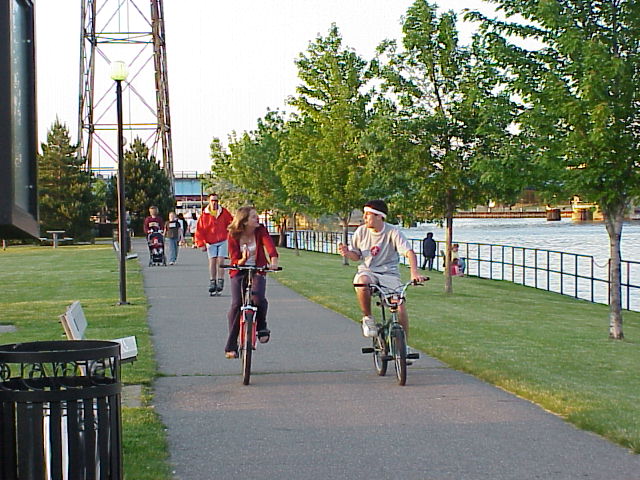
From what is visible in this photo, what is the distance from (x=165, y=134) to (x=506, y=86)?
4912cm

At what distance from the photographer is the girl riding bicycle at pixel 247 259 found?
971cm

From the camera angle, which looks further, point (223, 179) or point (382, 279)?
point (223, 179)

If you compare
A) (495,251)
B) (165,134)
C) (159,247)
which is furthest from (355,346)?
(165,134)

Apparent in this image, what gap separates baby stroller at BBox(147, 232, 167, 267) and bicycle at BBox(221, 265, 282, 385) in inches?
731

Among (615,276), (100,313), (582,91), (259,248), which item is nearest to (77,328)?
(259,248)

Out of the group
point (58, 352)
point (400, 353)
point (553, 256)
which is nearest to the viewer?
point (58, 352)

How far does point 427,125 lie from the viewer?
23438 mm

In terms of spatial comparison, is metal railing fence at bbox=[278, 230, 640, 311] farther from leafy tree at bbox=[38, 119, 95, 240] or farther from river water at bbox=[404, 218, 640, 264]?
leafy tree at bbox=[38, 119, 95, 240]

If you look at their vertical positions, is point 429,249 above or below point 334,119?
below

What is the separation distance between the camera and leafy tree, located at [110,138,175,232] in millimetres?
61875

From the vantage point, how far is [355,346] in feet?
38.2

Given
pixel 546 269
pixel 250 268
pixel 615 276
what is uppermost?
pixel 250 268

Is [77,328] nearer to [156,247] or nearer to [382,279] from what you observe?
[382,279]

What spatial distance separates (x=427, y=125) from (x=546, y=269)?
42.4 feet
